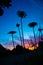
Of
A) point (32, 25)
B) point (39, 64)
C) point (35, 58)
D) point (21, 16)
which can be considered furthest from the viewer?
point (21, 16)

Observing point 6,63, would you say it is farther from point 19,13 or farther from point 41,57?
point 19,13

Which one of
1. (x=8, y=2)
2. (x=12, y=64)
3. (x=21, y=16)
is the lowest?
(x=12, y=64)

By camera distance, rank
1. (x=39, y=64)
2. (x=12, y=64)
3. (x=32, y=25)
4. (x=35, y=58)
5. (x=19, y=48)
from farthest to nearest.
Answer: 1. (x=32, y=25)
2. (x=19, y=48)
3. (x=12, y=64)
4. (x=35, y=58)
5. (x=39, y=64)

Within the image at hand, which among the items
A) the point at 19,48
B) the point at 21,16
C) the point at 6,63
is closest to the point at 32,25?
the point at 21,16

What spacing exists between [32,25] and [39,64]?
47.1 meters

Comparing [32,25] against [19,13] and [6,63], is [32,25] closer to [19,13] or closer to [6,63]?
[19,13]

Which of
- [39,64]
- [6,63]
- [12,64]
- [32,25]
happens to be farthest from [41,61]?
[32,25]

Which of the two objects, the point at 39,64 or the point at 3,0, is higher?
the point at 3,0

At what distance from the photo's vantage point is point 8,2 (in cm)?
1295

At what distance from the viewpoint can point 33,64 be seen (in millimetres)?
11844

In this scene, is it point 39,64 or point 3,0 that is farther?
point 3,0

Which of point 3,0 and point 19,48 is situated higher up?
point 3,0

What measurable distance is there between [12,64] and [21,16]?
52683mm

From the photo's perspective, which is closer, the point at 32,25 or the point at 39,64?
the point at 39,64
